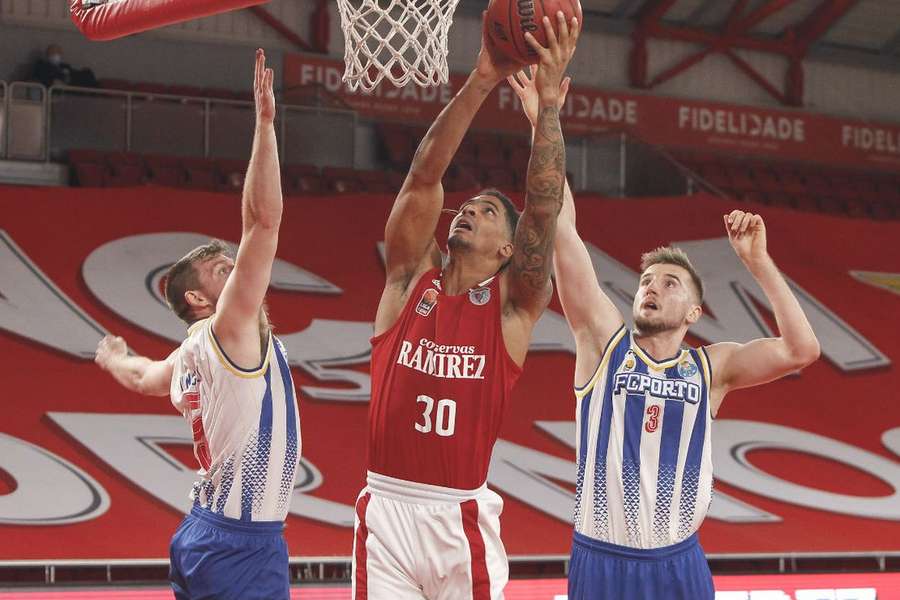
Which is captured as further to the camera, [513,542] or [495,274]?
[513,542]

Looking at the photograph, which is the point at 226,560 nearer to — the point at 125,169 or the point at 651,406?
the point at 651,406

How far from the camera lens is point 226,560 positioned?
415 centimetres


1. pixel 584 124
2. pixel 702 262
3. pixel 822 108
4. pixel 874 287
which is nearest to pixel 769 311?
pixel 702 262

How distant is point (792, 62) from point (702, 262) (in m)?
9.24

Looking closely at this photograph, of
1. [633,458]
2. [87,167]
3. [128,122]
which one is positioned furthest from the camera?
[128,122]

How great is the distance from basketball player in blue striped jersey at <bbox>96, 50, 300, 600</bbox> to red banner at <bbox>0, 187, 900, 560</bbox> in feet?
13.8

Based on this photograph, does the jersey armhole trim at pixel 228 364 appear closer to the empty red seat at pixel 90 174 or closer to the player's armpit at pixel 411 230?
the player's armpit at pixel 411 230

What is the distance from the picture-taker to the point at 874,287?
1318 centimetres

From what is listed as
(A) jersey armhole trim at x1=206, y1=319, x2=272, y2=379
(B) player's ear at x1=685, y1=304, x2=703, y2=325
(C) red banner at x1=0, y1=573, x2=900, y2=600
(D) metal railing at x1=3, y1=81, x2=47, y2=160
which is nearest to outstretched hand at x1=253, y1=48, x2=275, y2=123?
(A) jersey armhole trim at x1=206, y1=319, x2=272, y2=379

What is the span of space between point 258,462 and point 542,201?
1.41 m

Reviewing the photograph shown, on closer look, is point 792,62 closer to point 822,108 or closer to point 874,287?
point 822,108

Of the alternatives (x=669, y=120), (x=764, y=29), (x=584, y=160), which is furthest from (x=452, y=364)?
(x=764, y=29)

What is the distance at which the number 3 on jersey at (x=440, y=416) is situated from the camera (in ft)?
14.0

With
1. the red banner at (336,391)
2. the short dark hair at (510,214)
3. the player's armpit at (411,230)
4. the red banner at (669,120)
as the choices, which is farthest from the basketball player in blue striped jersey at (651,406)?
the red banner at (669,120)
